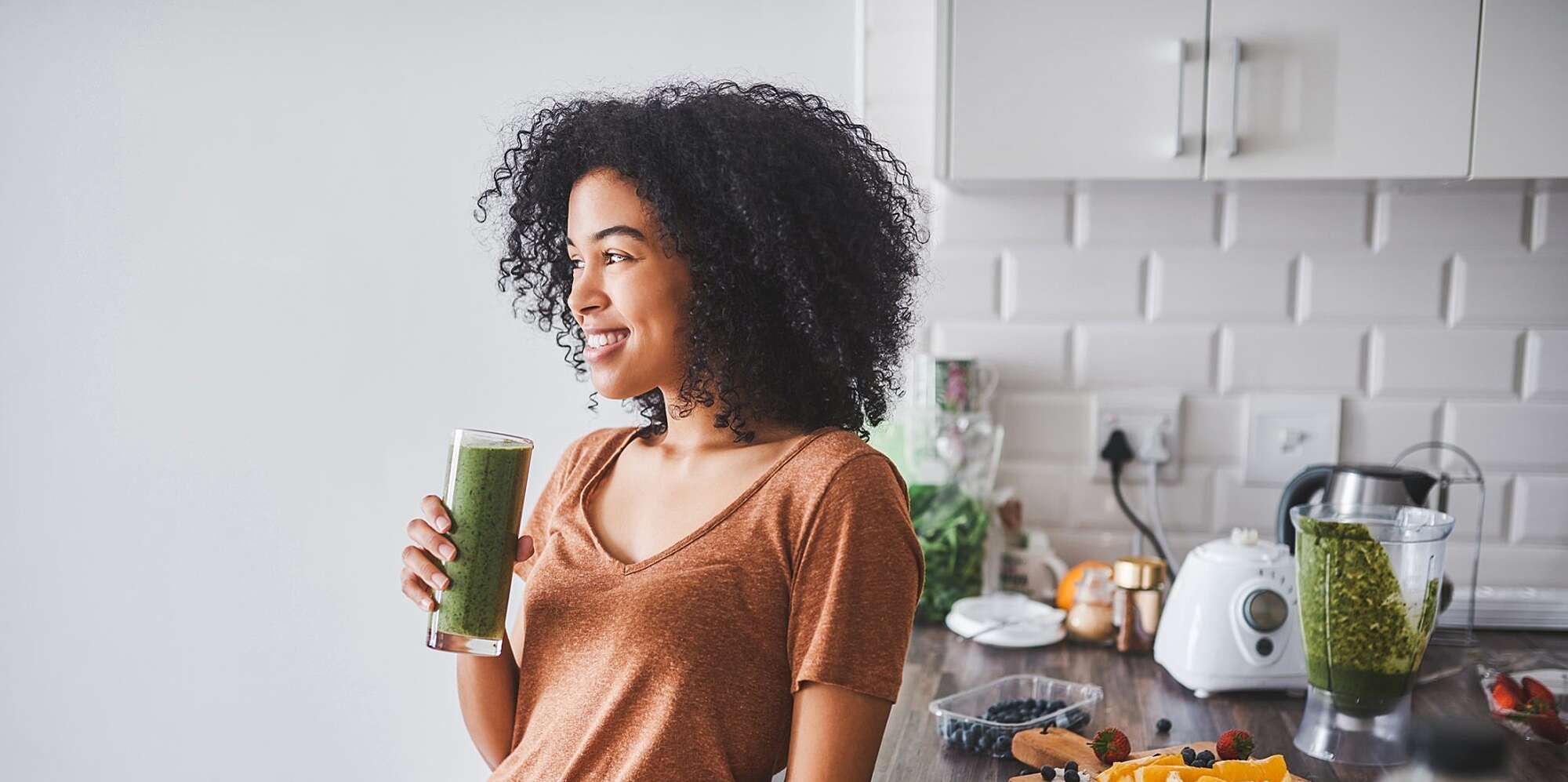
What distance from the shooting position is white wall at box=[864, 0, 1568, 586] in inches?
70.4

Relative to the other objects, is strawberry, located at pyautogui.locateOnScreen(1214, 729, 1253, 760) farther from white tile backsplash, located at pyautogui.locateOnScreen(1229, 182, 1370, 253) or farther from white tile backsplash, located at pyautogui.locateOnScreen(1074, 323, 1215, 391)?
white tile backsplash, located at pyautogui.locateOnScreen(1229, 182, 1370, 253)

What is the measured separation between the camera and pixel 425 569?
3.42 feet

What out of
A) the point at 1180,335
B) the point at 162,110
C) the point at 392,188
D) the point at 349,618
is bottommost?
the point at 349,618

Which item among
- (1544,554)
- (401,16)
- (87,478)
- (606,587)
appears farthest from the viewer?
(87,478)

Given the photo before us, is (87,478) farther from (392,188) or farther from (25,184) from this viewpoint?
(392,188)

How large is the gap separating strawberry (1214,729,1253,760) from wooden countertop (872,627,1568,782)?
0.57 ft

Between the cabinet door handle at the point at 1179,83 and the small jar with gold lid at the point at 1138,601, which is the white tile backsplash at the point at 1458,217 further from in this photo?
the small jar with gold lid at the point at 1138,601

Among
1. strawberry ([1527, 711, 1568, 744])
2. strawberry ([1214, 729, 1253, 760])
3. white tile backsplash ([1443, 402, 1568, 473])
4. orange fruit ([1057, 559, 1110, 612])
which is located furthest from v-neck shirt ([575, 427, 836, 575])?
white tile backsplash ([1443, 402, 1568, 473])

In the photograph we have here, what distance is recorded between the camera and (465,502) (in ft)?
3.38

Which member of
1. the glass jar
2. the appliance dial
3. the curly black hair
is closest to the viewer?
the curly black hair

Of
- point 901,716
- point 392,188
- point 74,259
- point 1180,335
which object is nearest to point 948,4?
point 1180,335

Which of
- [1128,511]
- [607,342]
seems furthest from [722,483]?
[1128,511]

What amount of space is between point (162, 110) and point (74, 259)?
35cm

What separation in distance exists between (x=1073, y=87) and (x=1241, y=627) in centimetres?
76
